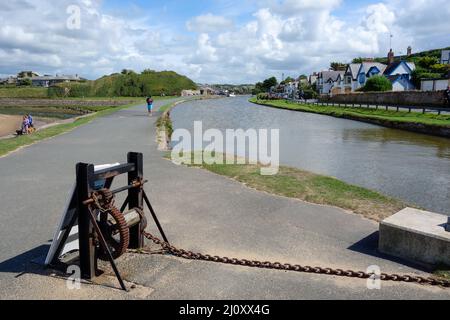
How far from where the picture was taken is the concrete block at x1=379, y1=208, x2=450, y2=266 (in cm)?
→ 462

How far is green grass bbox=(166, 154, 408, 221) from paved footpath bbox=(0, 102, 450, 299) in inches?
14.4

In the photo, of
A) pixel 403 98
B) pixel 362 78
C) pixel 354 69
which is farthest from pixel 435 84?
pixel 354 69

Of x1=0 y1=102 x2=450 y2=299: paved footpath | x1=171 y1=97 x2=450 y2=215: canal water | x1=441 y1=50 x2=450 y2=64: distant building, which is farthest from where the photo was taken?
x1=441 y1=50 x2=450 y2=64: distant building

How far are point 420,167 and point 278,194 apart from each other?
9.35 metres

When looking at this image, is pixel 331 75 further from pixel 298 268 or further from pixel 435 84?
pixel 298 268

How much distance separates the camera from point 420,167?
14.9 meters

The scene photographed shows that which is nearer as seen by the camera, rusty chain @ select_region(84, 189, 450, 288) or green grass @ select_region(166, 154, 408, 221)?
rusty chain @ select_region(84, 189, 450, 288)

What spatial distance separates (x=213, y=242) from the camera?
5.51 m

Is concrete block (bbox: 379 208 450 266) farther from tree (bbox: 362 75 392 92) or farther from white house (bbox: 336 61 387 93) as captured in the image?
white house (bbox: 336 61 387 93)

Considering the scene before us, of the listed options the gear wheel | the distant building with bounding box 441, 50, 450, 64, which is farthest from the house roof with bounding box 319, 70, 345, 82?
the gear wheel

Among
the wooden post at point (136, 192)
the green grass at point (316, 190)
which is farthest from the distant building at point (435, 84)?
the wooden post at point (136, 192)

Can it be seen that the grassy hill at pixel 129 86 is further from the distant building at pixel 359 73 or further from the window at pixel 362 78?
the window at pixel 362 78
